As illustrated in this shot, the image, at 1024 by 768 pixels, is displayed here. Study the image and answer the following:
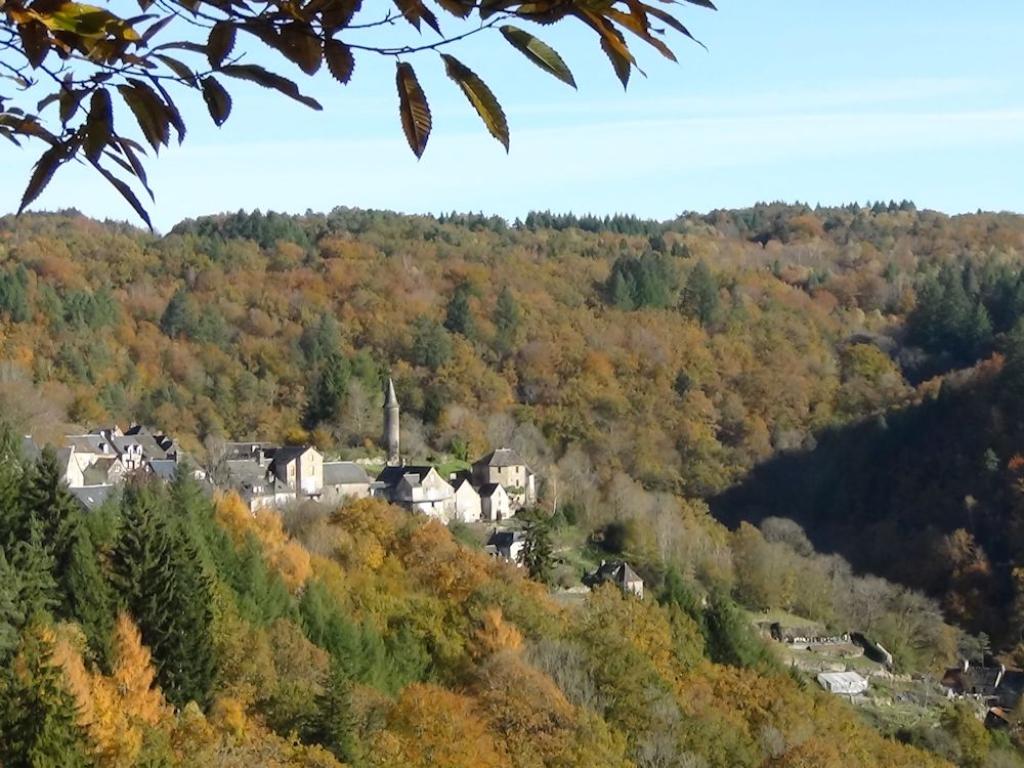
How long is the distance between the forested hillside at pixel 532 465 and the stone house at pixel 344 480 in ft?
19.1

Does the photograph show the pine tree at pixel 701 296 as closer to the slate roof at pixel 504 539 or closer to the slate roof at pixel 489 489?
the slate roof at pixel 489 489

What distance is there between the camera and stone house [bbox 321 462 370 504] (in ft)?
131

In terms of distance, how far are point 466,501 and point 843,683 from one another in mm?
11748

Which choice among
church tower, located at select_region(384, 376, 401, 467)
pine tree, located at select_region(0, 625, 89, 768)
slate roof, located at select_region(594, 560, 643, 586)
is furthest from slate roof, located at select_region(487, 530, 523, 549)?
pine tree, located at select_region(0, 625, 89, 768)

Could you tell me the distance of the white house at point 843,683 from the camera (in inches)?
1373

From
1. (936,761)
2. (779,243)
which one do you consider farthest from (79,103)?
(779,243)

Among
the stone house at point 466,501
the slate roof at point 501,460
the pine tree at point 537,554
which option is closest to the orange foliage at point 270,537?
the pine tree at point 537,554

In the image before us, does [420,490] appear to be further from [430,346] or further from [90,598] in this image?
[430,346]

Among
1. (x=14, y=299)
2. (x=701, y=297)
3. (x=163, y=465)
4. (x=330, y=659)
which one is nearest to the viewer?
(x=330, y=659)

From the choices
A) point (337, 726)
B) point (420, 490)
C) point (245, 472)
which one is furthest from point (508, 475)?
point (337, 726)

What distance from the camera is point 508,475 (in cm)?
4425

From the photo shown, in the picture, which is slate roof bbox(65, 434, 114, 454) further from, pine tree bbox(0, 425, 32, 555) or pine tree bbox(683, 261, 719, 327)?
pine tree bbox(683, 261, 719, 327)

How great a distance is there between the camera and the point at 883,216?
11425 centimetres

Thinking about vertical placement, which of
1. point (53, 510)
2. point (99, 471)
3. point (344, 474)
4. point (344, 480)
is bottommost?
point (344, 480)
